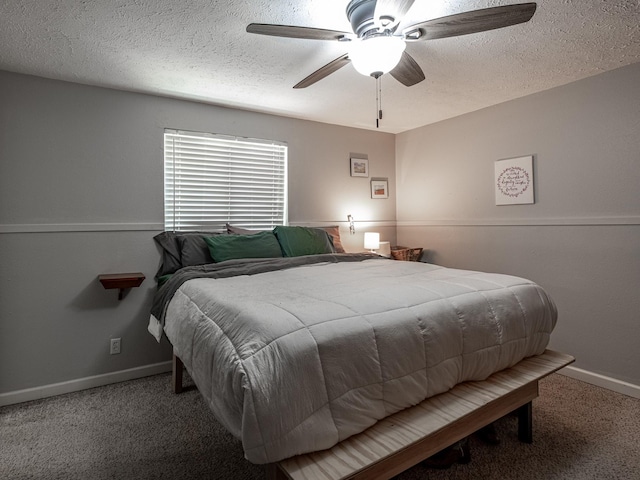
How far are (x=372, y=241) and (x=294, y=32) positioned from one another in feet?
8.34

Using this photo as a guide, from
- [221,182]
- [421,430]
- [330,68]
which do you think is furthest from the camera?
[221,182]

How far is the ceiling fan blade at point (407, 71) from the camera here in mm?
1905

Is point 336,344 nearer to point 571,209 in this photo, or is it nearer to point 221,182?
point 221,182

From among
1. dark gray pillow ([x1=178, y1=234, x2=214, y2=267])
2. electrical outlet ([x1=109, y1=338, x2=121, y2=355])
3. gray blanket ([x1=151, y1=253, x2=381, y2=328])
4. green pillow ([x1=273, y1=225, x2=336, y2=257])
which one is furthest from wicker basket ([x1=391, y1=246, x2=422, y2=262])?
electrical outlet ([x1=109, y1=338, x2=121, y2=355])

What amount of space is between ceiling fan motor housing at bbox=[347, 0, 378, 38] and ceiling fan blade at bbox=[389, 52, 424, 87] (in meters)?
0.29

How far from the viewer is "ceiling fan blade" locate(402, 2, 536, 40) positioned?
1.42m

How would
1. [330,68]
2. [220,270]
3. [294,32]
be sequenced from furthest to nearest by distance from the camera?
[220,270], [330,68], [294,32]

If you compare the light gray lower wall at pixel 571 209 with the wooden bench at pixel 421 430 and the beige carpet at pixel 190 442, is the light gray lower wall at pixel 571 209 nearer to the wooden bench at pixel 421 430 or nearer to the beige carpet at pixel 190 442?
the beige carpet at pixel 190 442

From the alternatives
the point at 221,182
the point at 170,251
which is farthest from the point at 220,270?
the point at 221,182

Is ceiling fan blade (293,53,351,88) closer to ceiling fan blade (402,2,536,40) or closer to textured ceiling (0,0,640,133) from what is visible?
textured ceiling (0,0,640,133)

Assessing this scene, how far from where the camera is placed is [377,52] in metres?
1.66

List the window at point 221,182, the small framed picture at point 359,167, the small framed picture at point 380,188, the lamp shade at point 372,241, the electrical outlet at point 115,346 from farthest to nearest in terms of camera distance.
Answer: the small framed picture at point 380,188 → the small framed picture at point 359,167 → the lamp shade at point 372,241 → the window at point 221,182 → the electrical outlet at point 115,346

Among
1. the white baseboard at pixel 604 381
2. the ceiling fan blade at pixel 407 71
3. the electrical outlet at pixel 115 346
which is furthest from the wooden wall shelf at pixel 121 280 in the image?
the white baseboard at pixel 604 381

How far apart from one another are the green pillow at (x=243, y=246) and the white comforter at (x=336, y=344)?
0.76 metres
